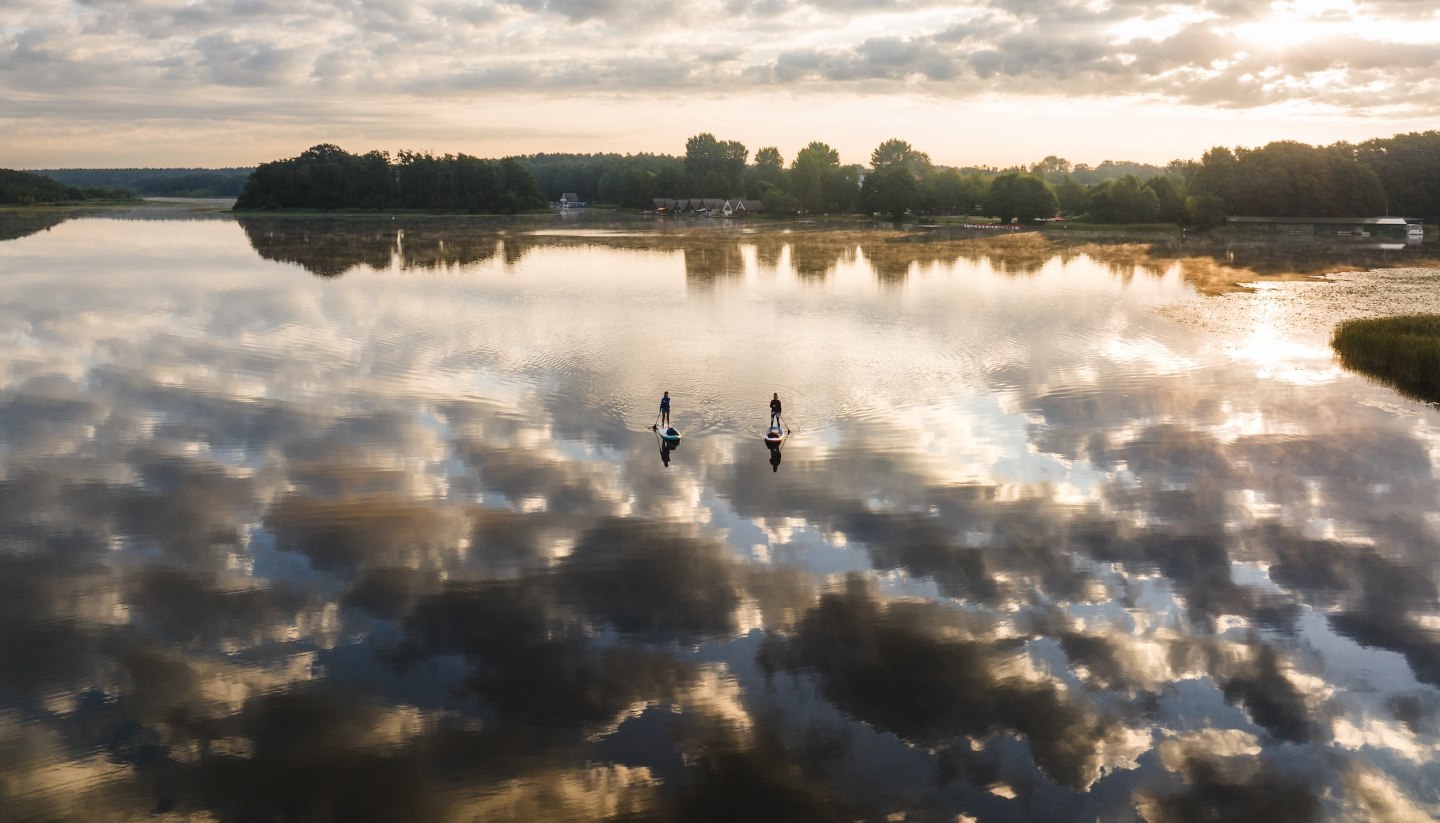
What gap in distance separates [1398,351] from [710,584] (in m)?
43.7

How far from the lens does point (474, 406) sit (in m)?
38.4

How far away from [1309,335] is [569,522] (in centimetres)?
5104

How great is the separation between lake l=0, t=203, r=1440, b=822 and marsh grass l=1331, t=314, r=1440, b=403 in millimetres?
2128

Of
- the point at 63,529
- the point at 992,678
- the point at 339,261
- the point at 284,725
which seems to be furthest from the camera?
the point at 339,261

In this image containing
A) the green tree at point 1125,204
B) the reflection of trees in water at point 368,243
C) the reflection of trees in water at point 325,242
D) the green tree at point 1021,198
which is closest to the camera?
the reflection of trees in water at point 325,242

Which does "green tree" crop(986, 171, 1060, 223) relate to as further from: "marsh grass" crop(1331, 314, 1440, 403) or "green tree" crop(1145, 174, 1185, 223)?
"marsh grass" crop(1331, 314, 1440, 403)

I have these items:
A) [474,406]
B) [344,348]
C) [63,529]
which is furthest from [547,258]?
[63,529]

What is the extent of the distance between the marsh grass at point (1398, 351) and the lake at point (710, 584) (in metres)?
2.13

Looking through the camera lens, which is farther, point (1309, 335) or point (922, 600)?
point (1309, 335)

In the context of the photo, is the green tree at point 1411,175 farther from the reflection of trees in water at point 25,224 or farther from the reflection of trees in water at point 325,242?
the reflection of trees in water at point 25,224

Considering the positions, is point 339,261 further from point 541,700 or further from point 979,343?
point 541,700

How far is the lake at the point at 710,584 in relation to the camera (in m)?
16.1

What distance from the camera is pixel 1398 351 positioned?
48.9m

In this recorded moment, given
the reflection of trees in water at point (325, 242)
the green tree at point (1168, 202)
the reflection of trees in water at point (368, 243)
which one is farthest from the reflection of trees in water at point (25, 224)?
the green tree at point (1168, 202)
